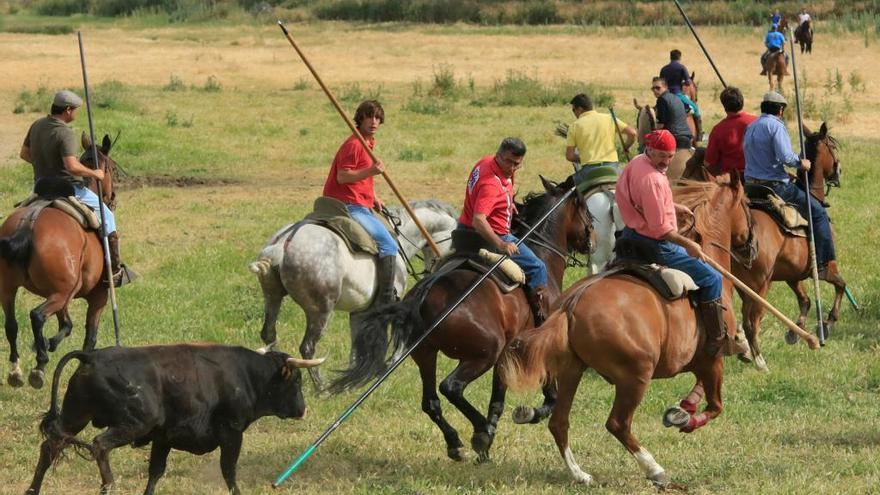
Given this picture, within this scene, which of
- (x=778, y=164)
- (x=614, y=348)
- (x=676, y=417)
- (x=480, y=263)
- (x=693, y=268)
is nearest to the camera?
(x=614, y=348)

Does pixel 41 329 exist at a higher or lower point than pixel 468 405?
lower

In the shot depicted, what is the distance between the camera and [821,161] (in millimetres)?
14938

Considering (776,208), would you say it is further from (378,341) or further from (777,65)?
(777,65)

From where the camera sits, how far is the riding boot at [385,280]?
12.8 meters

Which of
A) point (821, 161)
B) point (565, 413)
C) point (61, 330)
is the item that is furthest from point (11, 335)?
point (821, 161)

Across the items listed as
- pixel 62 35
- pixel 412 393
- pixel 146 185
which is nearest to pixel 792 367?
pixel 412 393

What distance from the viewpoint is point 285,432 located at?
11430 mm

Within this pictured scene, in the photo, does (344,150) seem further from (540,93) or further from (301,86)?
(301,86)

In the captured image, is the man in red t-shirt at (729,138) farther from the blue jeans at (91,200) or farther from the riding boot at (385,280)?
the blue jeans at (91,200)

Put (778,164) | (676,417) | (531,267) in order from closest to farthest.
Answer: (676,417) → (531,267) → (778,164)

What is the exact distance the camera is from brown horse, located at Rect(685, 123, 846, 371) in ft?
42.5

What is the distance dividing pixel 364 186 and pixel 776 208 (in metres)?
4.14

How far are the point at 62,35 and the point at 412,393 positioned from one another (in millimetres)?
46728

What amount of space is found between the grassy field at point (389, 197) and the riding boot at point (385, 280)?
72cm
